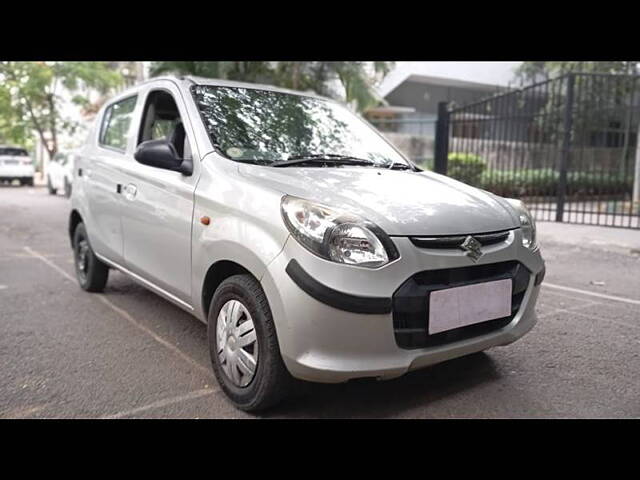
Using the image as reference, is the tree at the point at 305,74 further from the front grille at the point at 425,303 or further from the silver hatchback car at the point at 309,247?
the front grille at the point at 425,303

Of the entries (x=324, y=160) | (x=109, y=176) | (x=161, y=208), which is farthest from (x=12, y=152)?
(x=324, y=160)

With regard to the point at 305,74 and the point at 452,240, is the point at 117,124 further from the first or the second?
the point at 305,74

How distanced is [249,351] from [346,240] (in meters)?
0.73

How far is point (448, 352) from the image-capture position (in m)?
2.54

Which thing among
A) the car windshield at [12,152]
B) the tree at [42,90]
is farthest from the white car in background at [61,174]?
A: the tree at [42,90]

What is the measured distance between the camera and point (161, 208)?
334 cm

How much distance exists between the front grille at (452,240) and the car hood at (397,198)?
25mm

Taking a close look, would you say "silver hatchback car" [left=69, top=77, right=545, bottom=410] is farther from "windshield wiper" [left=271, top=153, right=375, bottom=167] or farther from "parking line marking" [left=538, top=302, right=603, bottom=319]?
"parking line marking" [left=538, top=302, right=603, bottom=319]

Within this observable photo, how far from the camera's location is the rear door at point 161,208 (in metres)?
3.14

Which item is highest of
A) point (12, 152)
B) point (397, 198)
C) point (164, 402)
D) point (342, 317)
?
point (397, 198)

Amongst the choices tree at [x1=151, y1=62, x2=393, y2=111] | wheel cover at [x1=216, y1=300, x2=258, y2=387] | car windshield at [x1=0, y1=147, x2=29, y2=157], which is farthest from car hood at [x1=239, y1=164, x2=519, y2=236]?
car windshield at [x1=0, y1=147, x2=29, y2=157]
